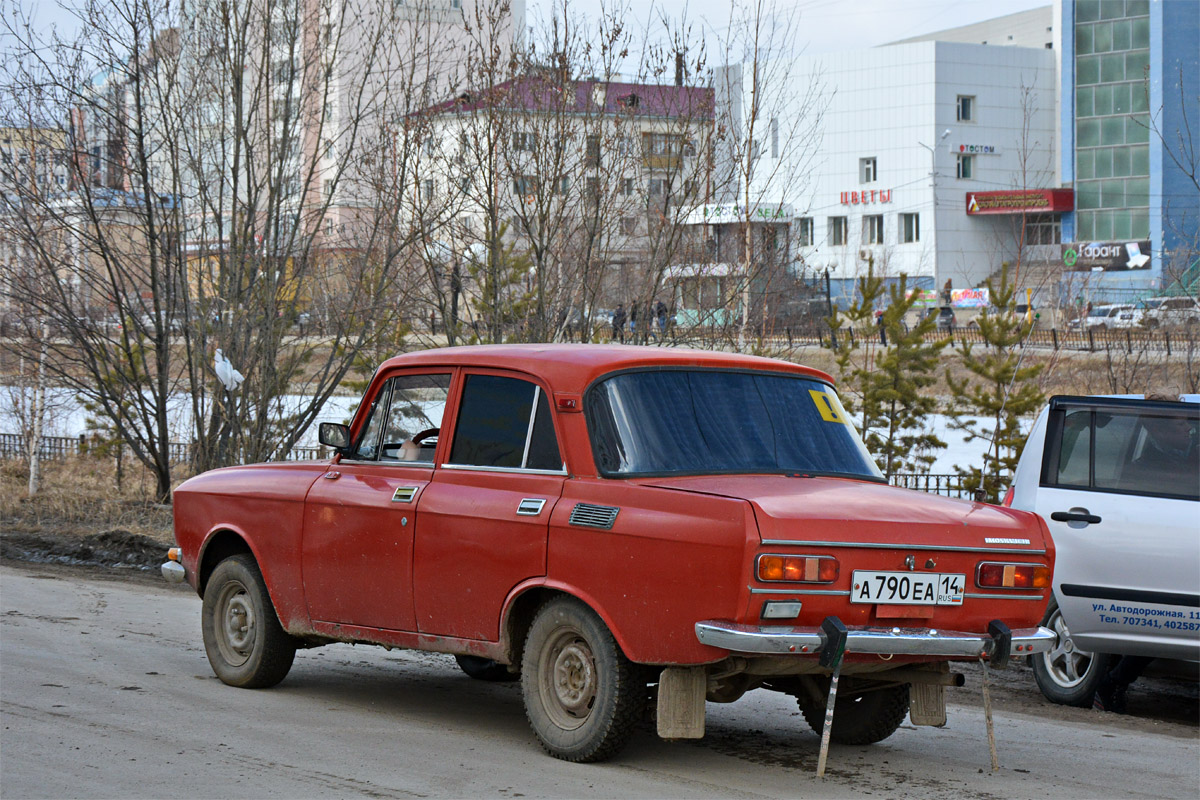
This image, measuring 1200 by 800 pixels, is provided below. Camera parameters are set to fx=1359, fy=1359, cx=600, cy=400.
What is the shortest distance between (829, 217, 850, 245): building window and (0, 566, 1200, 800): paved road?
77.9 metres

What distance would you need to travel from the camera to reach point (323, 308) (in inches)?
736

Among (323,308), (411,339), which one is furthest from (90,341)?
(411,339)

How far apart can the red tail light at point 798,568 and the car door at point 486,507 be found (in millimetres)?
1151

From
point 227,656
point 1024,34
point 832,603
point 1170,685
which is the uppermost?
point 1024,34

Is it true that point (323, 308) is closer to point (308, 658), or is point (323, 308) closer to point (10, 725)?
point (308, 658)

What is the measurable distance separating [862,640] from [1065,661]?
3.74 meters

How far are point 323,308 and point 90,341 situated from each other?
308cm

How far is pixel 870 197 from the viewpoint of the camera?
279 feet

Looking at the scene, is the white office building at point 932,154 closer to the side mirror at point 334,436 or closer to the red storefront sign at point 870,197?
the red storefront sign at point 870,197

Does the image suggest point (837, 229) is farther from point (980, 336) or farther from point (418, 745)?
point (418, 745)

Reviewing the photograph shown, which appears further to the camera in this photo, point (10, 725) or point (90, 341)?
point (90, 341)

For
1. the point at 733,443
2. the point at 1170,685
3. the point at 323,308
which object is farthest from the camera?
the point at 323,308

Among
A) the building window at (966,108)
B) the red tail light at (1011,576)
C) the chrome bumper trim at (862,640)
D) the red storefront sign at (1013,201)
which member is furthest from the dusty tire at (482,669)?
the building window at (966,108)

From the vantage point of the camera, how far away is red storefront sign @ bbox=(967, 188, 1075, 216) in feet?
267
